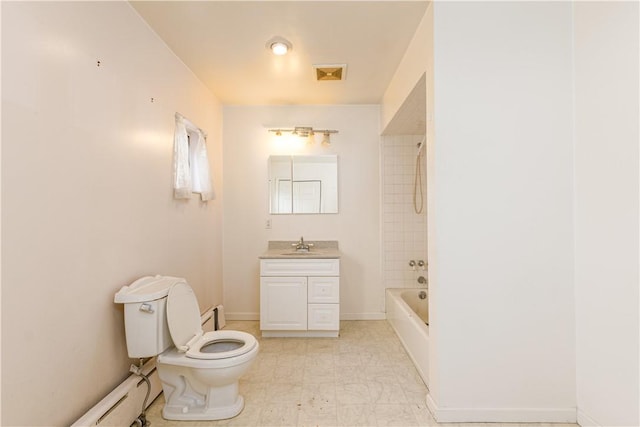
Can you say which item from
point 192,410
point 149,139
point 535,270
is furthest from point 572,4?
point 192,410

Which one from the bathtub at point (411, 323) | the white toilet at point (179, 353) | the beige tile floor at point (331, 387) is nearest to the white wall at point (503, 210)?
the beige tile floor at point (331, 387)

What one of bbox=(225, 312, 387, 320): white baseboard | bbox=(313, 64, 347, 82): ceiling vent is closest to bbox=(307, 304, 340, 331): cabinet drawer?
bbox=(225, 312, 387, 320): white baseboard

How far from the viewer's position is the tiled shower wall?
3.48m

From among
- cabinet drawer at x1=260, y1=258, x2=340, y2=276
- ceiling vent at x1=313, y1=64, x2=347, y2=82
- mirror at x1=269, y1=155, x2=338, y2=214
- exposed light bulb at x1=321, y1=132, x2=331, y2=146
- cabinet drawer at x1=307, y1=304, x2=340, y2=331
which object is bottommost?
cabinet drawer at x1=307, y1=304, x2=340, y2=331

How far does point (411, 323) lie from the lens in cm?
247

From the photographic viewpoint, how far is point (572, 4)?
5.70 ft

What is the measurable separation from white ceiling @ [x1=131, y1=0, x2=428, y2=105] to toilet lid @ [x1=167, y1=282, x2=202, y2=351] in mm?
1649

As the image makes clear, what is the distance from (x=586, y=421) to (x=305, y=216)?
266 centimetres

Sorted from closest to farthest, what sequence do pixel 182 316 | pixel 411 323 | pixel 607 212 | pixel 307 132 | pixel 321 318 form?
pixel 607 212 < pixel 182 316 < pixel 411 323 < pixel 321 318 < pixel 307 132

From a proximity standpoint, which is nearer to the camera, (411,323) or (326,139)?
(411,323)

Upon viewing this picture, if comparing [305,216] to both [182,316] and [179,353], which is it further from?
[179,353]

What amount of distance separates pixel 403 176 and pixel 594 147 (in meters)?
1.95

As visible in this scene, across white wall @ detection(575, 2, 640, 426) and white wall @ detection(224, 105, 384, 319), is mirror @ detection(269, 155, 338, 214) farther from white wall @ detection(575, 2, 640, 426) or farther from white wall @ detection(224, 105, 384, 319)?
white wall @ detection(575, 2, 640, 426)

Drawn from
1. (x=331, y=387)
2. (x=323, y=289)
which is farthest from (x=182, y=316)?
(x=323, y=289)
